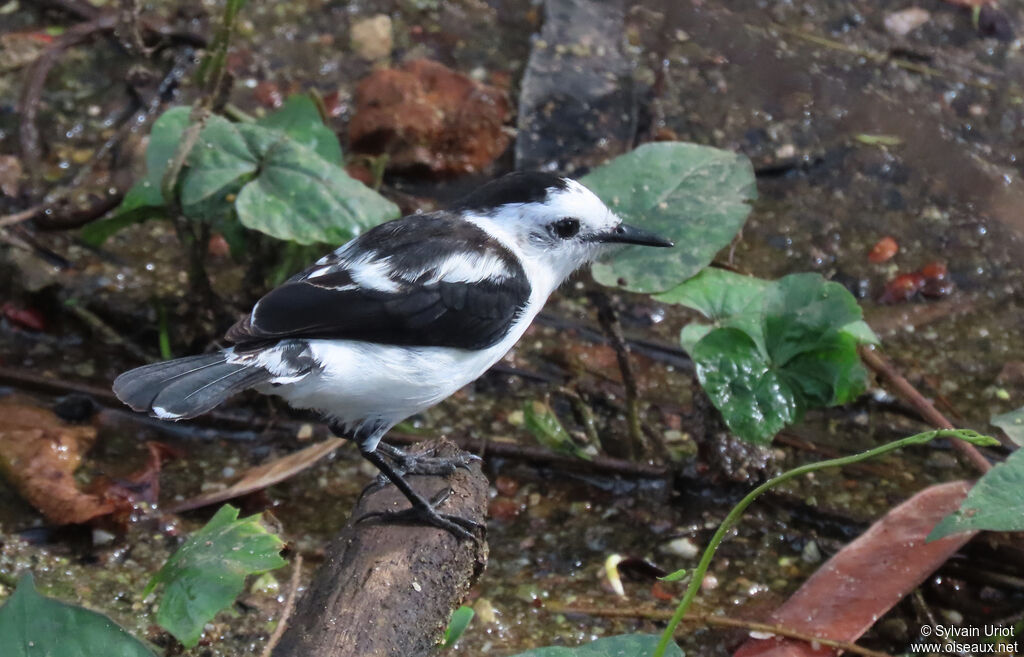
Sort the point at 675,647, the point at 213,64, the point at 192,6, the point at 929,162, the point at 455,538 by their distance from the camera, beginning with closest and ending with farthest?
the point at 675,647
the point at 455,538
the point at 213,64
the point at 929,162
the point at 192,6

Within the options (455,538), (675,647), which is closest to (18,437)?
(455,538)

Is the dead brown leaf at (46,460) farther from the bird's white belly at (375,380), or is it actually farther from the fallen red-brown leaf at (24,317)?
the bird's white belly at (375,380)

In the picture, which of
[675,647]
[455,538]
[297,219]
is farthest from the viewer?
[297,219]

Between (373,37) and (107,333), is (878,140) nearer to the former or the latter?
(373,37)

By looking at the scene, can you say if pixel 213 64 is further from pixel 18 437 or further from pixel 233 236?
pixel 18 437

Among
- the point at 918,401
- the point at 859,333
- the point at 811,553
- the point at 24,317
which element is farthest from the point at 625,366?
the point at 24,317

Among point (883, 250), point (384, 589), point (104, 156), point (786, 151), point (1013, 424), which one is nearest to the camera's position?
point (384, 589)

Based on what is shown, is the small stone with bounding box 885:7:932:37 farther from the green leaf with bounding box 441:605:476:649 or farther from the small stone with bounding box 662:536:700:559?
the green leaf with bounding box 441:605:476:649
